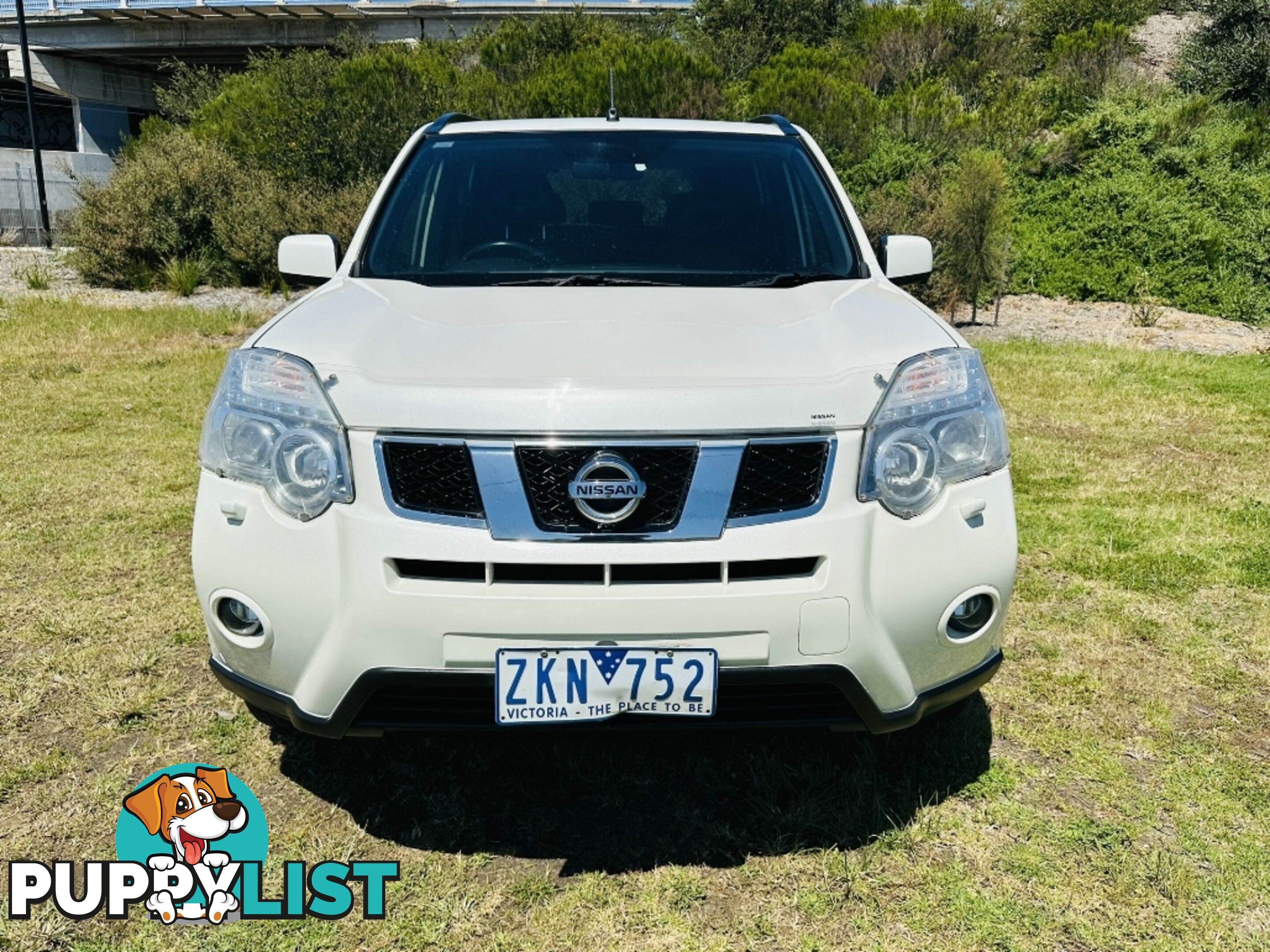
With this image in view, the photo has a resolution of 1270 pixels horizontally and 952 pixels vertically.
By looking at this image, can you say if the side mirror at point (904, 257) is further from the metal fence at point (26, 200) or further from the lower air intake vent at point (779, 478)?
the metal fence at point (26, 200)

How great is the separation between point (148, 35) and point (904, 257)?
42981 mm

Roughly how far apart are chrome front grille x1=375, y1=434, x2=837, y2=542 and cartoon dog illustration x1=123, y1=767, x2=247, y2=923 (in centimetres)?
101

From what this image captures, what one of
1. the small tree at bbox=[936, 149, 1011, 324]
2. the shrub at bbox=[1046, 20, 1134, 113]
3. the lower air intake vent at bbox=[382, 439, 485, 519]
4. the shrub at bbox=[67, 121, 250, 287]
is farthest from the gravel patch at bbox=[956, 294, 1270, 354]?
the shrub at bbox=[67, 121, 250, 287]

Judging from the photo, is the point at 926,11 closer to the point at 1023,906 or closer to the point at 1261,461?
the point at 1261,461

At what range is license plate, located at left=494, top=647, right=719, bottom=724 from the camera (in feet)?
6.30

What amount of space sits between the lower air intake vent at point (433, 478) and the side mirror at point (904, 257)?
1764 mm

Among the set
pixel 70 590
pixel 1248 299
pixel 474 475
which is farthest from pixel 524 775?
pixel 1248 299

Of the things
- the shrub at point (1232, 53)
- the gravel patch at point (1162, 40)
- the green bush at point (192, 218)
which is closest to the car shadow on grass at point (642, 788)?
the green bush at point (192, 218)

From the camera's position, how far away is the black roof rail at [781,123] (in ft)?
11.7

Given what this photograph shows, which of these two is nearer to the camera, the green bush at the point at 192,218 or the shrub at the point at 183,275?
the shrub at the point at 183,275

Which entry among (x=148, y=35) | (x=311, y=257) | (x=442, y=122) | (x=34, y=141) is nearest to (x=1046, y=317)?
(x=442, y=122)

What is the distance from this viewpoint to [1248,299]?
12016 millimetres

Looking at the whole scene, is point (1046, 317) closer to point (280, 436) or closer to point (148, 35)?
point (280, 436)

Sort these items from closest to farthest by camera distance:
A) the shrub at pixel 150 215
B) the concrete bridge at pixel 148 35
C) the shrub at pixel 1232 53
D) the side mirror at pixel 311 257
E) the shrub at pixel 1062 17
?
the side mirror at pixel 311 257
the shrub at pixel 150 215
the shrub at pixel 1232 53
the shrub at pixel 1062 17
the concrete bridge at pixel 148 35
